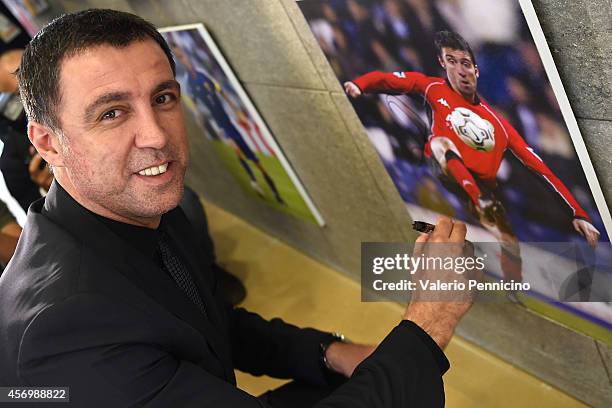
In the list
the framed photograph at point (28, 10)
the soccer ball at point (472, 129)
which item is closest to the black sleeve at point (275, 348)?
the soccer ball at point (472, 129)

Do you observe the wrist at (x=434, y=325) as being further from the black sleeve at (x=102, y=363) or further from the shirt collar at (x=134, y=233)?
the shirt collar at (x=134, y=233)

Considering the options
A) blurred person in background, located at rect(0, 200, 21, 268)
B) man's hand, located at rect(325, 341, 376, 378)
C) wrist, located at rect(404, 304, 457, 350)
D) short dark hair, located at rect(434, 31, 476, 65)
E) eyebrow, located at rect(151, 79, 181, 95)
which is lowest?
man's hand, located at rect(325, 341, 376, 378)

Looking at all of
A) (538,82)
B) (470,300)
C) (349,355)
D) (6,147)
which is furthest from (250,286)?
(538,82)

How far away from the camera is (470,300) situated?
52.5 inches

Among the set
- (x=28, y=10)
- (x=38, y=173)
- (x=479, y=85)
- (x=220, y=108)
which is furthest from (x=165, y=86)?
(x=28, y=10)

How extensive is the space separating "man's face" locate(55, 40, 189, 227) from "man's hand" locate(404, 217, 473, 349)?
52cm

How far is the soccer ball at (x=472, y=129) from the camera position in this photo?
4.40 feet

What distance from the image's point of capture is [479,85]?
1.27m

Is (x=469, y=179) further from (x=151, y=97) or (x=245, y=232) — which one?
(x=245, y=232)

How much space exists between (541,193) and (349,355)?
56 cm

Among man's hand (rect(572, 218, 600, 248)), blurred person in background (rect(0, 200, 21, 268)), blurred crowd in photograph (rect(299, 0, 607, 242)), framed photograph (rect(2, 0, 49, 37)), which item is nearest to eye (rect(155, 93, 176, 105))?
blurred crowd in photograph (rect(299, 0, 607, 242))

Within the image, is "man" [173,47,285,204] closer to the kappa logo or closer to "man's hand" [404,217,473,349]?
the kappa logo

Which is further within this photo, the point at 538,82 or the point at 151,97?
the point at 151,97

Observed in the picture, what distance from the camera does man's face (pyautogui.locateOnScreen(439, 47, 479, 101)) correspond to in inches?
49.3
